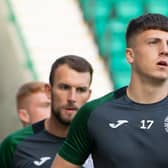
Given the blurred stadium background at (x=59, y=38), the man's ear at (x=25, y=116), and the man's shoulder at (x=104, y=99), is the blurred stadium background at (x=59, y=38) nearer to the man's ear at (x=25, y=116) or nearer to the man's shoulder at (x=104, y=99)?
the man's ear at (x=25, y=116)

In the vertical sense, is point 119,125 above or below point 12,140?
above

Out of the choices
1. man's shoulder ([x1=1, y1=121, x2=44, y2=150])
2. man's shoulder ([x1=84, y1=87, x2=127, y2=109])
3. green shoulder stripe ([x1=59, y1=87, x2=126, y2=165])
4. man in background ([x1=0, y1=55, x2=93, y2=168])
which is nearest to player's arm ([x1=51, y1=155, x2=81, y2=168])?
green shoulder stripe ([x1=59, y1=87, x2=126, y2=165])

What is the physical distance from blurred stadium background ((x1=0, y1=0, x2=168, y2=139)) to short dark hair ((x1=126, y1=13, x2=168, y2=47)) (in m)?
3.98

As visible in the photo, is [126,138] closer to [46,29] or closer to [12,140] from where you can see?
[12,140]

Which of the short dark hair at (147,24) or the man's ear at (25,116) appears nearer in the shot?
the short dark hair at (147,24)

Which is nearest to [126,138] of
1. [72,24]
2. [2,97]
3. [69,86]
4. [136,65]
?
[136,65]

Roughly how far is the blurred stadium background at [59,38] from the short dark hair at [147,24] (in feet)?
13.1

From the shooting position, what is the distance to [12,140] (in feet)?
12.0

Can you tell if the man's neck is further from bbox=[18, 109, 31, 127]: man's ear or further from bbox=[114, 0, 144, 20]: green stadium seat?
bbox=[114, 0, 144, 20]: green stadium seat

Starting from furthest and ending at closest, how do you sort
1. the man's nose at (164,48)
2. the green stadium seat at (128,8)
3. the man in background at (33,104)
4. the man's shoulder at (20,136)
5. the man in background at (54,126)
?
the green stadium seat at (128,8) < the man in background at (33,104) < the man's shoulder at (20,136) < the man in background at (54,126) < the man's nose at (164,48)

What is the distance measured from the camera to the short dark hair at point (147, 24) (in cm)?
283

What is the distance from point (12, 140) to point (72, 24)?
392 centimetres

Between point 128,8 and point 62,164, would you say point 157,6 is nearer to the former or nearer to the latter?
point 128,8

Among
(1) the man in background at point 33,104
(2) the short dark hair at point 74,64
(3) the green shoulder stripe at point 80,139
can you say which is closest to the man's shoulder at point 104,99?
(3) the green shoulder stripe at point 80,139
